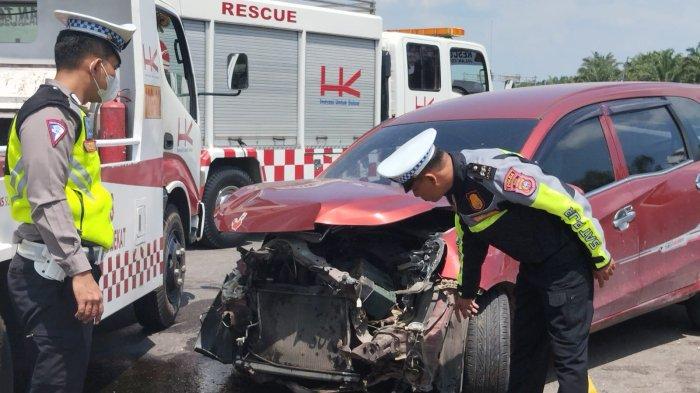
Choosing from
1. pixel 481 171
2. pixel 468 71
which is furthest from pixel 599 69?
pixel 481 171

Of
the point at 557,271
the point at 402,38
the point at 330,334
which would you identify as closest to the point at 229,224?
the point at 330,334

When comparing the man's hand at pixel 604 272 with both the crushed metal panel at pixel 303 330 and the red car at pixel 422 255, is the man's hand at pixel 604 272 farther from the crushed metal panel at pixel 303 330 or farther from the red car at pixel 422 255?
the crushed metal panel at pixel 303 330

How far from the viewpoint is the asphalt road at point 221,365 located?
5.00m

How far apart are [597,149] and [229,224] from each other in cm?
216

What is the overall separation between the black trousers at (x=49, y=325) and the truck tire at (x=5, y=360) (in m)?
0.71

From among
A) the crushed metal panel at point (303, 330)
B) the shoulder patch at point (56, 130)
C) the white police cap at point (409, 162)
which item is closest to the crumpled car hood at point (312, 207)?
the crushed metal panel at point (303, 330)

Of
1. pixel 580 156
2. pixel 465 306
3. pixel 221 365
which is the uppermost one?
pixel 580 156

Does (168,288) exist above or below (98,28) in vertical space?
below

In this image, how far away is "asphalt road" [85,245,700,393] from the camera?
5.00 metres

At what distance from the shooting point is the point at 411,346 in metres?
4.06

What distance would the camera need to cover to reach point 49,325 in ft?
10.1

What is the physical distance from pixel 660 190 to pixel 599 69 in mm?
53258

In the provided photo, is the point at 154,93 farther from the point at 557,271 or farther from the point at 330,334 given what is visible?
the point at 557,271

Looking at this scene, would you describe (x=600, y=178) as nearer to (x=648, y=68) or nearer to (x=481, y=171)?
(x=481, y=171)
